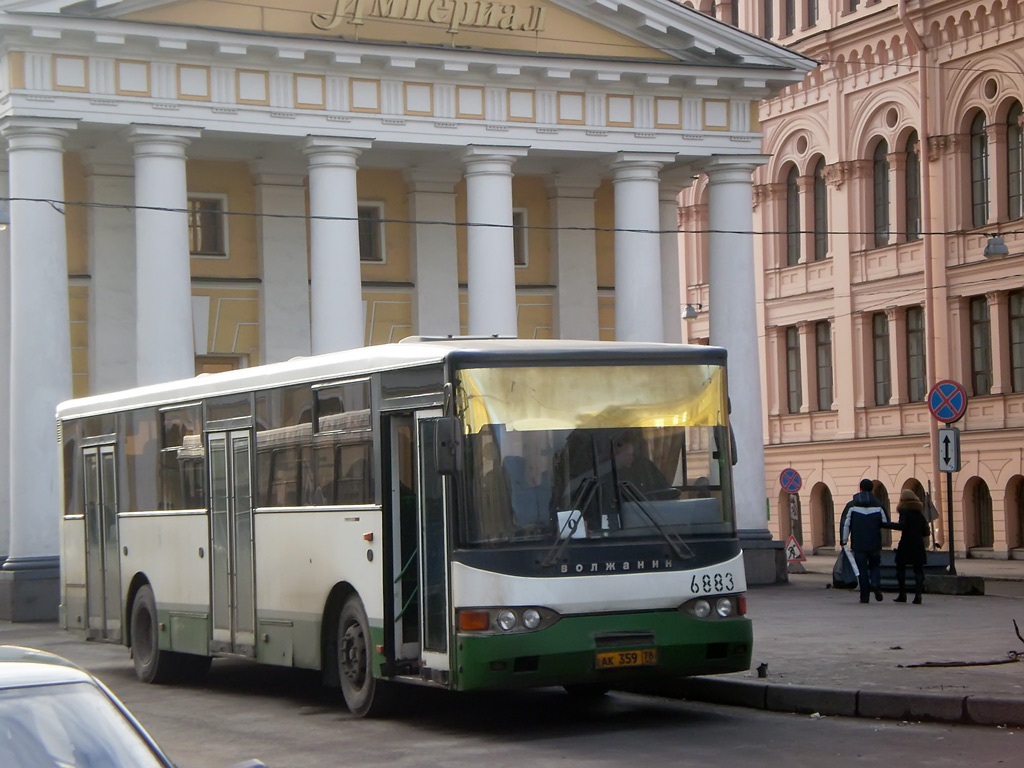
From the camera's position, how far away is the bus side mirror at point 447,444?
42.2 ft

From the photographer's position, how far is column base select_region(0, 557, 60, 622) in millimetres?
28062

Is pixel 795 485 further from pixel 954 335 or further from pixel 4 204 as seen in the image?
pixel 4 204

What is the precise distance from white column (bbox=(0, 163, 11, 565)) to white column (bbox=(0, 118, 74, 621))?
126 cm

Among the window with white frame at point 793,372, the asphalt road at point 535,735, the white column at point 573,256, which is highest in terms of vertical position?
the white column at point 573,256

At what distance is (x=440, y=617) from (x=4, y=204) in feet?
62.5

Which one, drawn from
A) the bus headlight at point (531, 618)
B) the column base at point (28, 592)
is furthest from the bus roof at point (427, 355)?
the column base at point (28, 592)

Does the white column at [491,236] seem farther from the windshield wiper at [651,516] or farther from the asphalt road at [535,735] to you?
the windshield wiper at [651,516]

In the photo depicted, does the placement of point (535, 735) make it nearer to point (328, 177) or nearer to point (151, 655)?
point (151, 655)

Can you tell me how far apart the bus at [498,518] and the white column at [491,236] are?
1645cm

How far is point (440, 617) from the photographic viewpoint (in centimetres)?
1350

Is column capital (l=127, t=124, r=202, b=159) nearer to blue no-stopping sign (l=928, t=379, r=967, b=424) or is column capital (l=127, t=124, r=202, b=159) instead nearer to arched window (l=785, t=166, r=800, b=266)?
blue no-stopping sign (l=928, t=379, r=967, b=424)

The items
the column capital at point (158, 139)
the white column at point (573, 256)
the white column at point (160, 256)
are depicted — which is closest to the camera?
the column capital at point (158, 139)

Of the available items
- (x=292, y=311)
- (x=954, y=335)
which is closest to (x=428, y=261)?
(x=292, y=311)

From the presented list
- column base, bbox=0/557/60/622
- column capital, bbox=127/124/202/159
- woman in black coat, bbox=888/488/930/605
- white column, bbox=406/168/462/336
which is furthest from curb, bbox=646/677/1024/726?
white column, bbox=406/168/462/336
